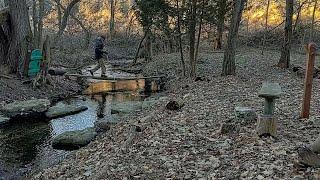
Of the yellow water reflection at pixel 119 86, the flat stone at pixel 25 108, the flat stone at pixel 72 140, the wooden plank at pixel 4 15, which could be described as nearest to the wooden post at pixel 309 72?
the flat stone at pixel 72 140

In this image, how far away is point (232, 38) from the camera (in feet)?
58.2

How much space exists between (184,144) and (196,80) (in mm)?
10643

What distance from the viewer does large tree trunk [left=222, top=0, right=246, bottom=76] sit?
1741cm

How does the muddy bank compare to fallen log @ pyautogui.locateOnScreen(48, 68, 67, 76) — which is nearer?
the muddy bank

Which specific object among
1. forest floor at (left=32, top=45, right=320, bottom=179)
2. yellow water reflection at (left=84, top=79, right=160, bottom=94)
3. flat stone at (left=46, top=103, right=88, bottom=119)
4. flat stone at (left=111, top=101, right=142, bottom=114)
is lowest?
flat stone at (left=46, top=103, right=88, bottom=119)

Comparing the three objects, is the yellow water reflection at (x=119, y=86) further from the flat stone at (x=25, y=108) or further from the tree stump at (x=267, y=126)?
the tree stump at (x=267, y=126)

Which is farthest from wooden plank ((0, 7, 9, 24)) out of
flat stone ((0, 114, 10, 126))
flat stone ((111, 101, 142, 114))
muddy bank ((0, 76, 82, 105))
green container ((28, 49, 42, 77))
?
flat stone ((111, 101, 142, 114))

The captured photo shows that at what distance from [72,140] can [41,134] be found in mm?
1839

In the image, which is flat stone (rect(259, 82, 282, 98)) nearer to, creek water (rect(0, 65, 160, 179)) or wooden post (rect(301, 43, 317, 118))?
wooden post (rect(301, 43, 317, 118))

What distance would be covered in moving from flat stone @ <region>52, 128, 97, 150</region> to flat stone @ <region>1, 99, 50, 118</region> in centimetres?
380

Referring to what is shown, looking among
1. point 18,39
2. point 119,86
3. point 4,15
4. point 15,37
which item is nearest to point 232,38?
point 119,86

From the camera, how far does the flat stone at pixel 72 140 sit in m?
11.4

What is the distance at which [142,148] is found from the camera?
834 cm

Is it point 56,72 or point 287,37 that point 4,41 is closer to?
point 56,72
